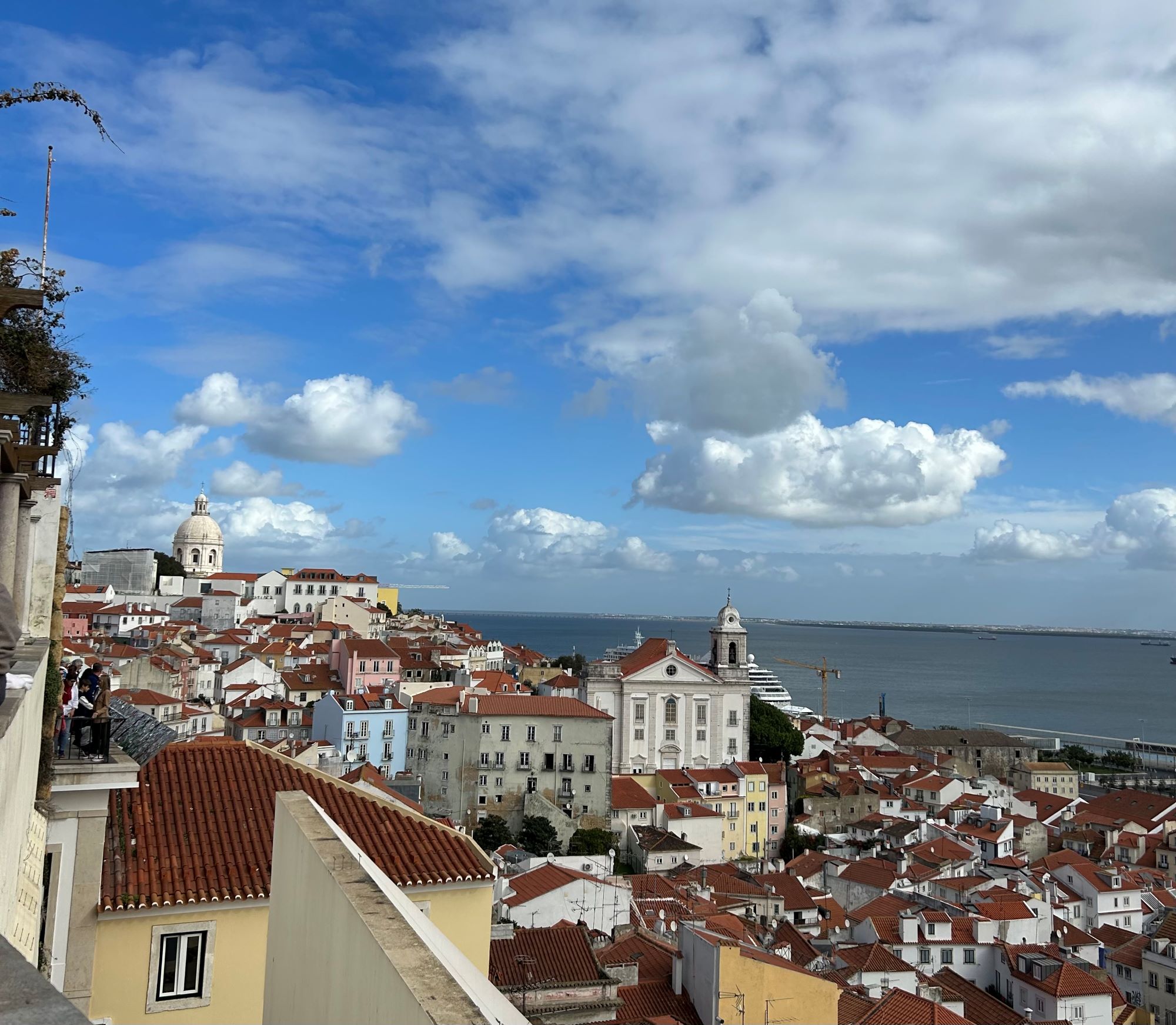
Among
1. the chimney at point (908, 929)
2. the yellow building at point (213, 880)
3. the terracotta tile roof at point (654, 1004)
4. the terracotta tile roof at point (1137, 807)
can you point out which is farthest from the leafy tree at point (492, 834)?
the yellow building at point (213, 880)

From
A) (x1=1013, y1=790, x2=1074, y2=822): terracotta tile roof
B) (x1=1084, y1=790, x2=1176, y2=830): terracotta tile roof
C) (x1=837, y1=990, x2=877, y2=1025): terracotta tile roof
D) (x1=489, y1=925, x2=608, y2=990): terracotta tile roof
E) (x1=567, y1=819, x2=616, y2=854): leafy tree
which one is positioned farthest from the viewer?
(x1=1013, y1=790, x2=1074, y2=822): terracotta tile roof

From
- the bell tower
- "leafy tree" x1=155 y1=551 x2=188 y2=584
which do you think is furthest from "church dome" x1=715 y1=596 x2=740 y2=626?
"leafy tree" x1=155 y1=551 x2=188 y2=584

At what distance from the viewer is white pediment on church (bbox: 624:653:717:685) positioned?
51.9 metres

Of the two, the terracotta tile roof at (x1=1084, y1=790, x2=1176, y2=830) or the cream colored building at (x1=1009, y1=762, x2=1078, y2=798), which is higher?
the terracotta tile roof at (x1=1084, y1=790, x2=1176, y2=830)

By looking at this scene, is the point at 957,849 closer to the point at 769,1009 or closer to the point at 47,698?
the point at 769,1009

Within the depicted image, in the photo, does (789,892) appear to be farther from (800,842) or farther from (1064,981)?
(800,842)

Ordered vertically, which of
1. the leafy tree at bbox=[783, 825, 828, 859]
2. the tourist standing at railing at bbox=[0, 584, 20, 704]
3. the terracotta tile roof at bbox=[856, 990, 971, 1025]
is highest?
the tourist standing at railing at bbox=[0, 584, 20, 704]

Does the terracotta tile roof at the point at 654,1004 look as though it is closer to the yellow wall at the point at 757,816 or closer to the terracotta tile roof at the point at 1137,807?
the yellow wall at the point at 757,816

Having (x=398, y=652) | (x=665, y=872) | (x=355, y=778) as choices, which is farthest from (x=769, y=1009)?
(x=398, y=652)

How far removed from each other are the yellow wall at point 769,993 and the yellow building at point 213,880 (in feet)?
31.0

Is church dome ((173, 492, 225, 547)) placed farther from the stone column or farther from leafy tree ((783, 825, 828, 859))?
the stone column

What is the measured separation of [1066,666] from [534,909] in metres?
175

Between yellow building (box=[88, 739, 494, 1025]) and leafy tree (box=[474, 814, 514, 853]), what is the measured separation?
1212 inches

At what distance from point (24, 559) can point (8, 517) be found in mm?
898
